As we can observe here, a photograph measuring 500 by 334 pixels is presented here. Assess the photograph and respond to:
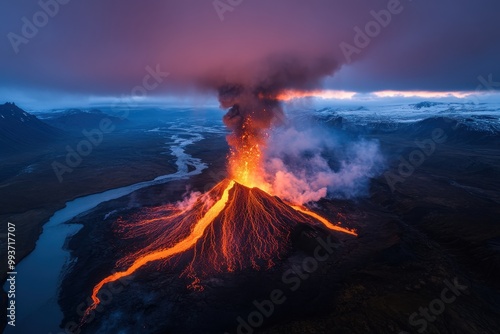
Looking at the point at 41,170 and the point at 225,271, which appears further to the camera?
the point at 41,170

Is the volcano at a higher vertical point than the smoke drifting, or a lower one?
higher

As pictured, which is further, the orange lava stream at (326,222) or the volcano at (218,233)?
the orange lava stream at (326,222)

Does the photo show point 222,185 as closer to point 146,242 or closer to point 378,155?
point 146,242

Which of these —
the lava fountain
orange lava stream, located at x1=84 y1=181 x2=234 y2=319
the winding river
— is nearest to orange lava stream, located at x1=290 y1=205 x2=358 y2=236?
the lava fountain

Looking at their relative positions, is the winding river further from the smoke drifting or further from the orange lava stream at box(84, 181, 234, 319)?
the smoke drifting

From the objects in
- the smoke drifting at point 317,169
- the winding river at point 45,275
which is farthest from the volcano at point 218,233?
the smoke drifting at point 317,169

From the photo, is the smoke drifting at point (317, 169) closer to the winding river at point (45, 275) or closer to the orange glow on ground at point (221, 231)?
the orange glow on ground at point (221, 231)

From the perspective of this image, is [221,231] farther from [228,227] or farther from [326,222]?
[326,222]

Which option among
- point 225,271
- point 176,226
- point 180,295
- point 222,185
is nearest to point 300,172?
point 222,185

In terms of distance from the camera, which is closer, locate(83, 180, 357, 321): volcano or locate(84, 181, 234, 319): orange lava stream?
locate(84, 181, 234, 319): orange lava stream
